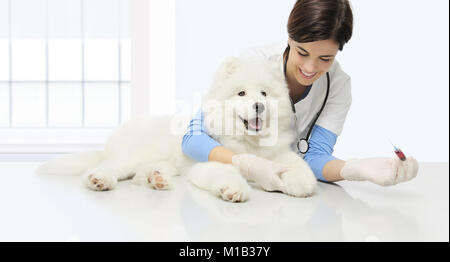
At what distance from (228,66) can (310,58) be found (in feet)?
0.93

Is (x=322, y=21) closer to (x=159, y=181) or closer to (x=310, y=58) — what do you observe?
(x=310, y=58)

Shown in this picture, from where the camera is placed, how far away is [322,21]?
135 cm

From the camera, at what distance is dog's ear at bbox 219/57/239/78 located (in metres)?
1.49

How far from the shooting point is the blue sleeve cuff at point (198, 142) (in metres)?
1.46

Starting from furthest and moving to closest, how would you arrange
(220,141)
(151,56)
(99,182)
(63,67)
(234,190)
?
1. (63,67)
2. (151,56)
3. (220,141)
4. (99,182)
5. (234,190)

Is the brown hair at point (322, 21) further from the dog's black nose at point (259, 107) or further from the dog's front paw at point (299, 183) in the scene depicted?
the dog's front paw at point (299, 183)

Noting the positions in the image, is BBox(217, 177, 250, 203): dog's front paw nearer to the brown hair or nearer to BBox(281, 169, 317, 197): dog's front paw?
BBox(281, 169, 317, 197): dog's front paw

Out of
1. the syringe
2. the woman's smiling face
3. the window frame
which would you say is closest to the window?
the window frame

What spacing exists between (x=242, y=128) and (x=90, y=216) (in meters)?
0.61

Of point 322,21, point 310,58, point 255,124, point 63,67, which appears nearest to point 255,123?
point 255,124

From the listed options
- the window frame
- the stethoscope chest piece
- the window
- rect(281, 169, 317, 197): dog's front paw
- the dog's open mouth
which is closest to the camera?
rect(281, 169, 317, 197): dog's front paw

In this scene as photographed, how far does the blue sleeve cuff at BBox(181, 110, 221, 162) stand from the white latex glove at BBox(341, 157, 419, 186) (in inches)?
17.9

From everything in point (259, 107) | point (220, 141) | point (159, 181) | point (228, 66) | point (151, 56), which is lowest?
point (159, 181)
